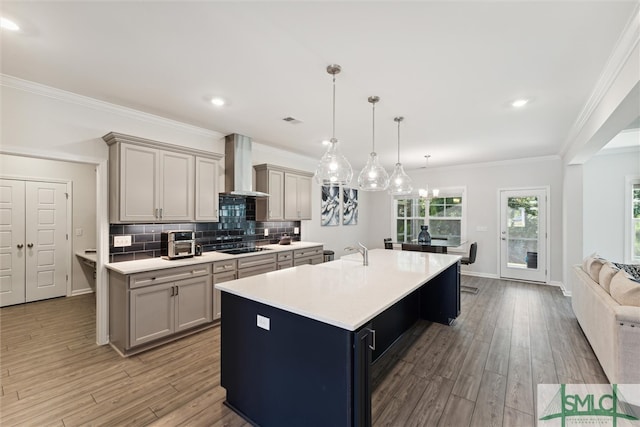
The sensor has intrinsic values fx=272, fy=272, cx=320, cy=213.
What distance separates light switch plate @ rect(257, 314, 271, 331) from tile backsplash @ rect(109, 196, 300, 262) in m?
2.34

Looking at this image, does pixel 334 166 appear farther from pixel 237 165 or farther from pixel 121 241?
pixel 121 241

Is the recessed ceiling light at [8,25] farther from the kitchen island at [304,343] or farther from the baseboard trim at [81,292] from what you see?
the baseboard trim at [81,292]

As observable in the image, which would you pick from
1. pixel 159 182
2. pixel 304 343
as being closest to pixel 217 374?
pixel 304 343

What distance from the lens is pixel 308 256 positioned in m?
→ 4.93

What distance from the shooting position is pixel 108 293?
3.03 m

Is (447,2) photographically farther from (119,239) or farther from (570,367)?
(119,239)

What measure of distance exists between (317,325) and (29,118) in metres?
3.28

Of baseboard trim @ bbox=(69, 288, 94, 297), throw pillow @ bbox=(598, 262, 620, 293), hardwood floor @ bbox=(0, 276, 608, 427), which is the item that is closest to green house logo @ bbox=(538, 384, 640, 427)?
hardwood floor @ bbox=(0, 276, 608, 427)

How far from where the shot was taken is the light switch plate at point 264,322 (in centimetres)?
176

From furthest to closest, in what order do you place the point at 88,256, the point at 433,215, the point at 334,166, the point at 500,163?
the point at 433,215, the point at 500,163, the point at 88,256, the point at 334,166

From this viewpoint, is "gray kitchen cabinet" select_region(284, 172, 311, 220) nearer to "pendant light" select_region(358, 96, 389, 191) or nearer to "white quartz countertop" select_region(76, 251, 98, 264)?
"pendant light" select_region(358, 96, 389, 191)

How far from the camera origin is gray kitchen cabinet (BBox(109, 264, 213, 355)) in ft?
8.98

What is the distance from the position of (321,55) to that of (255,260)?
2.80m

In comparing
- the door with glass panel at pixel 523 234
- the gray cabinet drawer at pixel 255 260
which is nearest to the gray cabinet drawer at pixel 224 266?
the gray cabinet drawer at pixel 255 260
